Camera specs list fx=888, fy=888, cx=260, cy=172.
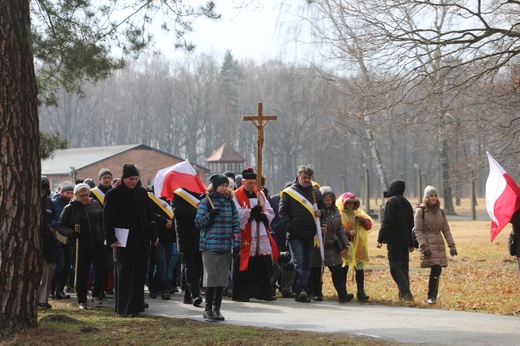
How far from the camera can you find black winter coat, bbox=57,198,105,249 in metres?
12.7

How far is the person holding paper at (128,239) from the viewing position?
11.3 metres

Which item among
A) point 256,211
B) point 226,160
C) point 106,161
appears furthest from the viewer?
point 226,160

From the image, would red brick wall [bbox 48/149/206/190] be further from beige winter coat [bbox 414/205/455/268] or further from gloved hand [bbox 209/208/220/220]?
gloved hand [bbox 209/208/220/220]

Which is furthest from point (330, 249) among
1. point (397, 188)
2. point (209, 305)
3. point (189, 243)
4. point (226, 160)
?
point (226, 160)

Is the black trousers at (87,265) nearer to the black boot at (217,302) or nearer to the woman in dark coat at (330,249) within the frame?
the black boot at (217,302)

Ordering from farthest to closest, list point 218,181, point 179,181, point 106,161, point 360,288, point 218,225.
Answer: point 106,161, point 179,181, point 360,288, point 218,181, point 218,225

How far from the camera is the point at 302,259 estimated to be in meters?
13.1

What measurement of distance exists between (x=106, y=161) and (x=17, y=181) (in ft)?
194

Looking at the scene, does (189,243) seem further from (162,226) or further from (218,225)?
(218,225)

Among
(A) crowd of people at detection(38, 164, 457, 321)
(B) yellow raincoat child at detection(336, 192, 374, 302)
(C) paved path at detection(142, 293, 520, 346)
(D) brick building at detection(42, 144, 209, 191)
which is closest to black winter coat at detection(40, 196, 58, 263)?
(A) crowd of people at detection(38, 164, 457, 321)

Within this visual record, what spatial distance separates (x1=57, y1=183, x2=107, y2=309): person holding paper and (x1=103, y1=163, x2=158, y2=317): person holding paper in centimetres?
134

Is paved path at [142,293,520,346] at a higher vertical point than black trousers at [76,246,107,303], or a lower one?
lower

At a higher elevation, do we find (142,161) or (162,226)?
(142,161)

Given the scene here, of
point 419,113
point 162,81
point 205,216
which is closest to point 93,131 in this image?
point 162,81
